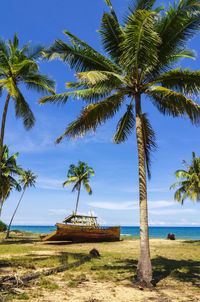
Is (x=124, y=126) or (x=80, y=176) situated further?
(x=80, y=176)

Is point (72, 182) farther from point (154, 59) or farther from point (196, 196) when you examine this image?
point (154, 59)

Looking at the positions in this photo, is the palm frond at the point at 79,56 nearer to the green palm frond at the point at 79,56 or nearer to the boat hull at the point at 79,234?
the green palm frond at the point at 79,56

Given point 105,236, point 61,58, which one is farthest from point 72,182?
point 61,58

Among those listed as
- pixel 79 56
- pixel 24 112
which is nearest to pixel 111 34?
pixel 79 56

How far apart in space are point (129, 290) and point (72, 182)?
29.6m

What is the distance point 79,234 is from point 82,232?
0.38 metres

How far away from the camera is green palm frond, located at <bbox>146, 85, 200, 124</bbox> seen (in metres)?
8.16

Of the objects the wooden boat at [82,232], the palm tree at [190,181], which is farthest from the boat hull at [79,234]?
the palm tree at [190,181]

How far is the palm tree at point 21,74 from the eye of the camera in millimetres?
12773

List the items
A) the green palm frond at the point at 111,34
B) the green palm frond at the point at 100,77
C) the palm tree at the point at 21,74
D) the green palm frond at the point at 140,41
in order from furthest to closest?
the palm tree at the point at 21,74, the green palm frond at the point at 111,34, the green palm frond at the point at 100,77, the green palm frond at the point at 140,41

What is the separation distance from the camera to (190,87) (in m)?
8.86

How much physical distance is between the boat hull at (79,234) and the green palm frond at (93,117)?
15151 mm

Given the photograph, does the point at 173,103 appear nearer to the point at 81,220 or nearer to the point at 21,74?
the point at 21,74

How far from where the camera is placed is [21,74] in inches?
531
